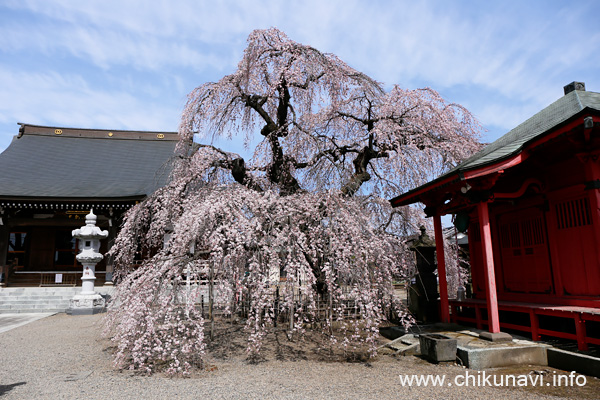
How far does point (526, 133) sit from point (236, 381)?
22.2ft

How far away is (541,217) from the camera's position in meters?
6.68

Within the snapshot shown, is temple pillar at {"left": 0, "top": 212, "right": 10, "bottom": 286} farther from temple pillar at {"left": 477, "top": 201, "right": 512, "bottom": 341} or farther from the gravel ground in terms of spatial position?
temple pillar at {"left": 477, "top": 201, "right": 512, "bottom": 341}

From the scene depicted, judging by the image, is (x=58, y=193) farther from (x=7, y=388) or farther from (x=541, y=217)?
(x=541, y=217)

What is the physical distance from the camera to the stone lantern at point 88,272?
41.6 ft

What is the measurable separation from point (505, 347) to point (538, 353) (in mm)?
550

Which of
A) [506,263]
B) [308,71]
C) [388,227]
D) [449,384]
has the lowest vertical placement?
[449,384]

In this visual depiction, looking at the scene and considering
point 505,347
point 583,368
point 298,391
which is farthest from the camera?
point 505,347

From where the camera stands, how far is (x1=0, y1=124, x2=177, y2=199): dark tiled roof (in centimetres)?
1588

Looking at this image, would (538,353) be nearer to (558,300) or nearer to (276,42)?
(558,300)

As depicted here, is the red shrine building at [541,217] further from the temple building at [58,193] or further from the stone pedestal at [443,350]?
the temple building at [58,193]

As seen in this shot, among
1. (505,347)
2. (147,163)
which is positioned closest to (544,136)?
(505,347)

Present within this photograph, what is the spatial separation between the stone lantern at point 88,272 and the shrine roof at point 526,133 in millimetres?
10814

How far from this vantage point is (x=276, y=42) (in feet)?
26.1

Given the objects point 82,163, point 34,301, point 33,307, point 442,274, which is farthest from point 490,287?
point 82,163
